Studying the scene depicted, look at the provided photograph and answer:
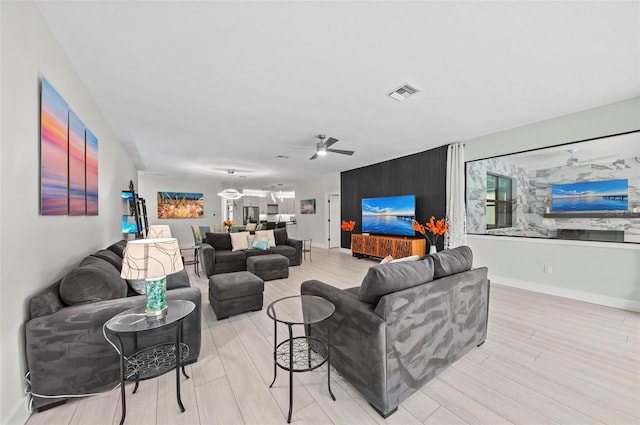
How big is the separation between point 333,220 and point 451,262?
6492 millimetres

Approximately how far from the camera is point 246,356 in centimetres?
220

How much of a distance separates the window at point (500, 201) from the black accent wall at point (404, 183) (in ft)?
2.51

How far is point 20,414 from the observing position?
1.44 metres

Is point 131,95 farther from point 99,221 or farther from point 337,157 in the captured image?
point 337,157

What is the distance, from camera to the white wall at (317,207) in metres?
8.47

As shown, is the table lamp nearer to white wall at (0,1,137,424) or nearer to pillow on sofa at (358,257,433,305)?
white wall at (0,1,137,424)

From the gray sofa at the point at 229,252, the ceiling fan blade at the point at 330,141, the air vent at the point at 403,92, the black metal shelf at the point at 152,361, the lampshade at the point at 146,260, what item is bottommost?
the black metal shelf at the point at 152,361

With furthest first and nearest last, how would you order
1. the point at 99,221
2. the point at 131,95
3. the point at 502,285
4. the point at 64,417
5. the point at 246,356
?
Result: the point at 502,285 → the point at 99,221 → the point at 131,95 → the point at 246,356 → the point at 64,417

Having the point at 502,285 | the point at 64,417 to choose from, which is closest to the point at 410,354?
the point at 64,417

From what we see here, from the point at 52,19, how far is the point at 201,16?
101 cm

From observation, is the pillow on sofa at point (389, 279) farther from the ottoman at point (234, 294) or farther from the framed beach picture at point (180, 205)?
the framed beach picture at point (180, 205)

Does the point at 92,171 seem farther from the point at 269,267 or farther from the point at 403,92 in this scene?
the point at 403,92

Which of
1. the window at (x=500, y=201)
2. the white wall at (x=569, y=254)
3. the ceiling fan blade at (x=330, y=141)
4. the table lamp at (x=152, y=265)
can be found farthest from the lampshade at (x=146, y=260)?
the window at (x=500, y=201)

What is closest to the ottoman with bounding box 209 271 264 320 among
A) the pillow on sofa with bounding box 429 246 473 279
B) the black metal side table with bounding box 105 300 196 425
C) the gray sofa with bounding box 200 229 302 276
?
the black metal side table with bounding box 105 300 196 425
